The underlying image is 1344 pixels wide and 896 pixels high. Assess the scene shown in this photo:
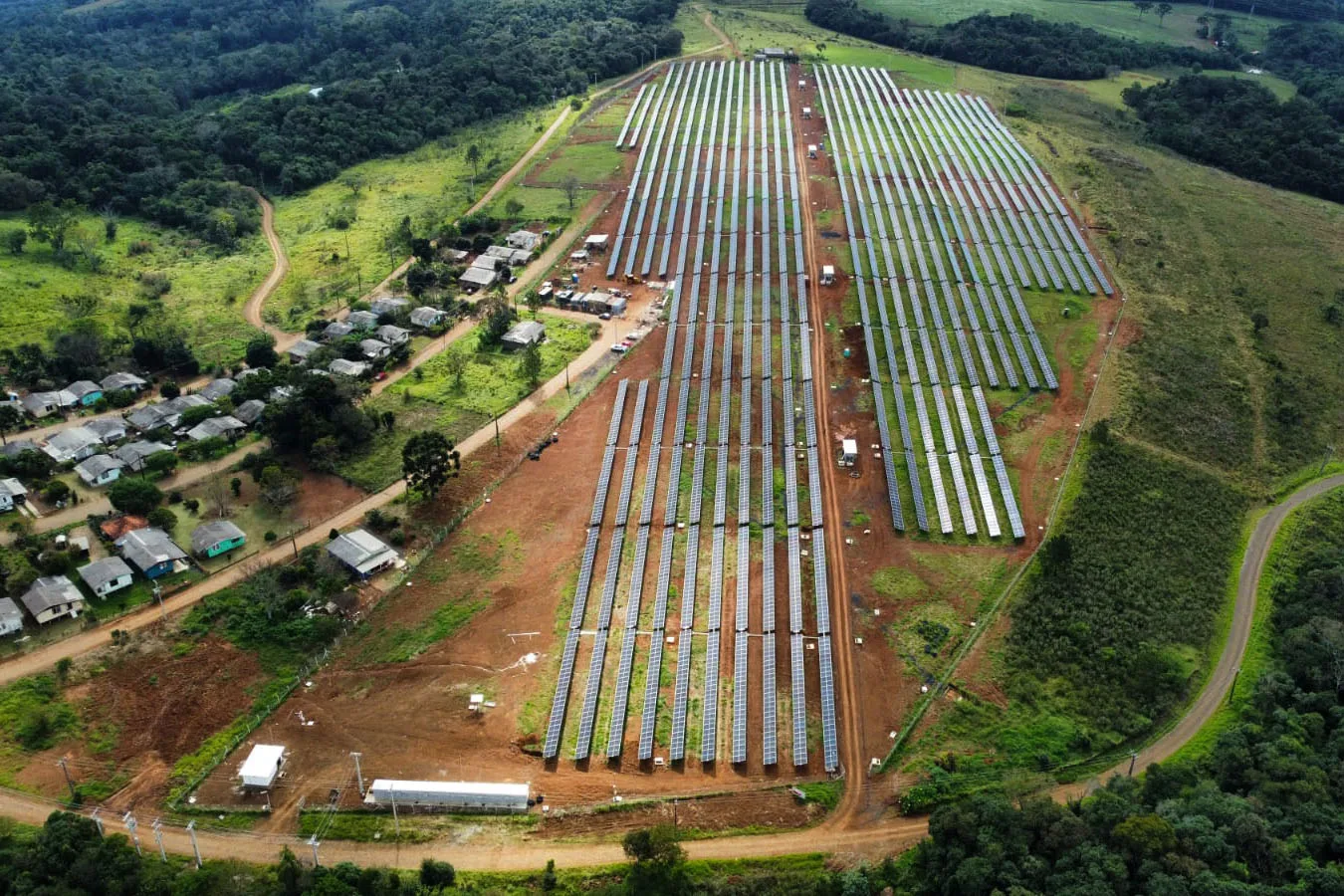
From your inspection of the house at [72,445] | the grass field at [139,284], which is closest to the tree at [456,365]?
the grass field at [139,284]

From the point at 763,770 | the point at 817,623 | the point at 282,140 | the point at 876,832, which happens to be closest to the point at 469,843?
the point at 763,770

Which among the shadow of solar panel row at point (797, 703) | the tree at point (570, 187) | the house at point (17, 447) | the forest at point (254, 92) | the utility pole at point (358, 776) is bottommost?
the utility pole at point (358, 776)

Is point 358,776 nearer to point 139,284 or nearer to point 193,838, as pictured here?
point 193,838

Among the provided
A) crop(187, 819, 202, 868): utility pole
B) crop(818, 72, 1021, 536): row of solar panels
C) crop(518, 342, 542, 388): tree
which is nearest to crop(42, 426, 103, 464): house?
crop(518, 342, 542, 388): tree

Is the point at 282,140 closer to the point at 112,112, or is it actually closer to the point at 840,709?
the point at 112,112

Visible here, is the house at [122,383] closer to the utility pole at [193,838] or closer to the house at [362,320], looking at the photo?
the house at [362,320]

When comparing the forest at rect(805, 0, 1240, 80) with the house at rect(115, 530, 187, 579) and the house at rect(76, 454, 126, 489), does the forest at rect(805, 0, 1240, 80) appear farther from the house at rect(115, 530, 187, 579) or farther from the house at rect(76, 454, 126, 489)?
the house at rect(115, 530, 187, 579)
